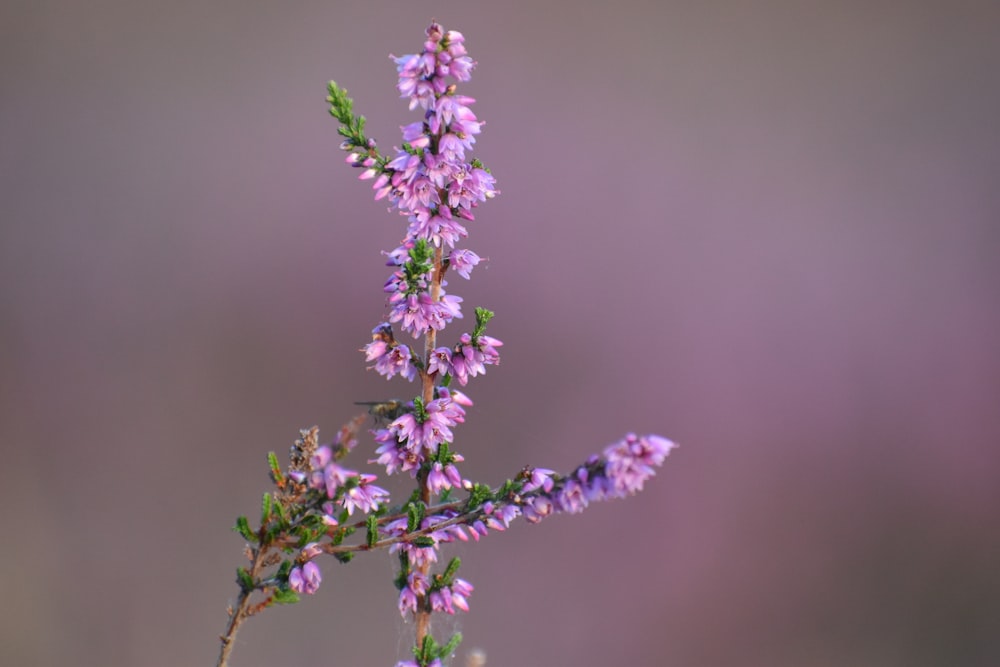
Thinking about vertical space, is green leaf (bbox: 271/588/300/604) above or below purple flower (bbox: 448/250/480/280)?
below

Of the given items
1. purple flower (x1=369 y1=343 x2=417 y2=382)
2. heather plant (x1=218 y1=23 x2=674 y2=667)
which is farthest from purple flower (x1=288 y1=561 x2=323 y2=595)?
purple flower (x1=369 y1=343 x2=417 y2=382)

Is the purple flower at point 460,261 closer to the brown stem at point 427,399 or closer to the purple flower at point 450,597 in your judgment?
the brown stem at point 427,399

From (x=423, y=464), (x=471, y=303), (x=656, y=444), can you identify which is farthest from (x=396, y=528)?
(x=471, y=303)

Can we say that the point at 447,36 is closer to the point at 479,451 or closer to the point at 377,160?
the point at 377,160

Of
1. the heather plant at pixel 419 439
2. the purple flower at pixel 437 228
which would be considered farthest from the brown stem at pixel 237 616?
the purple flower at pixel 437 228

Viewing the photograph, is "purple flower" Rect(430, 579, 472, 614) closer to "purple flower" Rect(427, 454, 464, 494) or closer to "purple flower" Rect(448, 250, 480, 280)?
"purple flower" Rect(427, 454, 464, 494)

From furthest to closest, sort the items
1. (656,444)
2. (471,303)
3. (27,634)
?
(471,303) → (27,634) → (656,444)

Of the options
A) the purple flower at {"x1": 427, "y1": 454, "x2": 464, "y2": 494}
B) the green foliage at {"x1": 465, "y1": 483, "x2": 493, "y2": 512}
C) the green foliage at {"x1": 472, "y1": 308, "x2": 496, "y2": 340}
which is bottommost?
the green foliage at {"x1": 465, "y1": 483, "x2": 493, "y2": 512}

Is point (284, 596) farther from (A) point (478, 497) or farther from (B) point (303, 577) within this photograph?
(A) point (478, 497)

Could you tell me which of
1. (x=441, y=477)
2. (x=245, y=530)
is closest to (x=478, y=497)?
(x=441, y=477)
